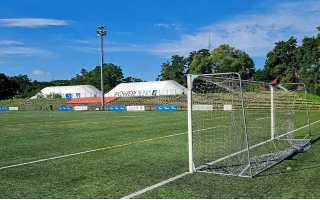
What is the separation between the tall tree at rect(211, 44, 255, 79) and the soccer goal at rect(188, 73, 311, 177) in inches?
2768

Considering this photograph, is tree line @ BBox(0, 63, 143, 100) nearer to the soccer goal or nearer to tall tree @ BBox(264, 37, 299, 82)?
tall tree @ BBox(264, 37, 299, 82)

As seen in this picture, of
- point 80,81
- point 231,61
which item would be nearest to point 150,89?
point 231,61

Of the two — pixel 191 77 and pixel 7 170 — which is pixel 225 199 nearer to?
pixel 191 77

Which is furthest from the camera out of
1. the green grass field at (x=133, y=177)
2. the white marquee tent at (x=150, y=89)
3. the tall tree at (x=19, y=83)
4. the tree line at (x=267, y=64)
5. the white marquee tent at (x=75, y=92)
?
the tall tree at (x=19, y=83)

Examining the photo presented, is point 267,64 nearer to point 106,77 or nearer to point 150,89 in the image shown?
point 150,89

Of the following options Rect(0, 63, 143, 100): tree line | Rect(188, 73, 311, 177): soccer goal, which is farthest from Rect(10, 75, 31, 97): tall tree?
Rect(188, 73, 311, 177): soccer goal

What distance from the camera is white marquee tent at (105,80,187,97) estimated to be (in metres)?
77.6

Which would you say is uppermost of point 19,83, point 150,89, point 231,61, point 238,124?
point 231,61

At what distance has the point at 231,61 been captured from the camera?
86.2 metres

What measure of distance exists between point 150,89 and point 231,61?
16.8 meters

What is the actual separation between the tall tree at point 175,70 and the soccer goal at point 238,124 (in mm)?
90090

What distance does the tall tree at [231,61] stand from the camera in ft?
283

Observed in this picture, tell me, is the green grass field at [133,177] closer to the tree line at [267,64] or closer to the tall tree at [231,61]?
the tree line at [267,64]

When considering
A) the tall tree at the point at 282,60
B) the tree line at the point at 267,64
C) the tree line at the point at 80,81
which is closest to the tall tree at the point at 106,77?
the tree line at the point at 80,81
